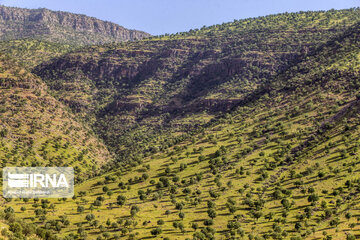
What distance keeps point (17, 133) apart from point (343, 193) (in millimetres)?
167883

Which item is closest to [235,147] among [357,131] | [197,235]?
[357,131]

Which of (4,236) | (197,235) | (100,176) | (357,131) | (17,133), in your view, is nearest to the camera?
(4,236)

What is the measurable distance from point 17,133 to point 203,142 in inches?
4204

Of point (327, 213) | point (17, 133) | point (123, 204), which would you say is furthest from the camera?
point (17, 133)

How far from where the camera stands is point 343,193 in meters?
111

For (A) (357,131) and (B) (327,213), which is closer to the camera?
(B) (327,213)

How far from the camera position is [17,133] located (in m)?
187

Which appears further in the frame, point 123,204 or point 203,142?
point 203,142

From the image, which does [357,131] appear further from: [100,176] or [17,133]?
[17,133]

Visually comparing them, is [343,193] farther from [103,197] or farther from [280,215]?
[103,197]

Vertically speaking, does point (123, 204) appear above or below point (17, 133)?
below

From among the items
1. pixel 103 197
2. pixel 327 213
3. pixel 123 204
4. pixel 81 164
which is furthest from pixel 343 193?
pixel 81 164

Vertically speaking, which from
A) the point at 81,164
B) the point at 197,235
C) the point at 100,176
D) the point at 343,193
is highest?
the point at 81,164

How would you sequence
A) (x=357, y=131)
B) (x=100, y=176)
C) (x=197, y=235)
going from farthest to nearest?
(x=100, y=176) < (x=357, y=131) < (x=197, y=235)
